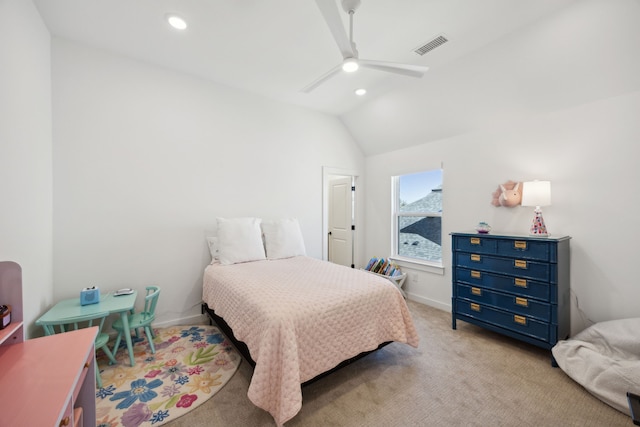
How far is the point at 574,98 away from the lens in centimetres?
230

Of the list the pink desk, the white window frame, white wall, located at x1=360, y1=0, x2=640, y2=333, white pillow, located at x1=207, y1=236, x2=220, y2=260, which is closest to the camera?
the pink desk

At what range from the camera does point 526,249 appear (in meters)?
2.27

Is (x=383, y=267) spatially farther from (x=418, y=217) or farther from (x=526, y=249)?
(x=526, y=249)

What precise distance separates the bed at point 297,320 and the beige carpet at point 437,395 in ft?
0.78

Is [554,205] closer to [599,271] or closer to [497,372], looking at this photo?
[599,271]

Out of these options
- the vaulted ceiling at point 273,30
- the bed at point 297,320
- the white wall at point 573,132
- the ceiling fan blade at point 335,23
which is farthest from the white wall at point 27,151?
the white wall at point 573,132

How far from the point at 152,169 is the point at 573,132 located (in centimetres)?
417

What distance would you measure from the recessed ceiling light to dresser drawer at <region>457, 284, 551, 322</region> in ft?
11.7

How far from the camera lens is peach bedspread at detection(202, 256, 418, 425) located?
148 cm

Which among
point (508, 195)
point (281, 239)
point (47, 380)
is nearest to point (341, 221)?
point (281, 239)

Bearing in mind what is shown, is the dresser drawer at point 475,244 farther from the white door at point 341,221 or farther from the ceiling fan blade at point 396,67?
the white door at point 341,221

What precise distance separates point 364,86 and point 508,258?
8.13 ft

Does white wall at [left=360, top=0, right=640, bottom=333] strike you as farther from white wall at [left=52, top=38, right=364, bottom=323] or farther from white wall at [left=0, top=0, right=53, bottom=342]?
white wall at [left=0, top=0, right=53, bottom=342]

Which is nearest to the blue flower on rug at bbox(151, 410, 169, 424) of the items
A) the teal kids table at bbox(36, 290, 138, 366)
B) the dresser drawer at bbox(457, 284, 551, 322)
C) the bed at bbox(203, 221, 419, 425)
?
the bed at bbox(203, 221, 419, 425)
